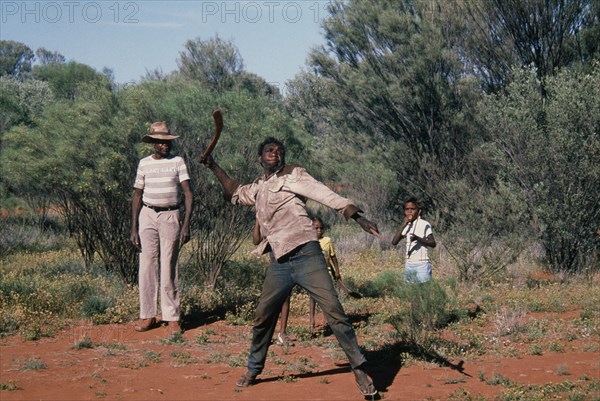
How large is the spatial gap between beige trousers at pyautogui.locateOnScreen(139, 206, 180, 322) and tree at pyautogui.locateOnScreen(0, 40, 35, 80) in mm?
59837

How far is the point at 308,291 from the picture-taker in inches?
251

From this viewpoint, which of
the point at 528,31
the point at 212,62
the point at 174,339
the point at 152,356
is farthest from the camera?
the point at 212,62

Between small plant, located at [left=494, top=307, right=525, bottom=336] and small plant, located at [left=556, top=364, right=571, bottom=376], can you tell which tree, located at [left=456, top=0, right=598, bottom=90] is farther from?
small plant, located at [left=556, top=364, right=571, bottom=376]

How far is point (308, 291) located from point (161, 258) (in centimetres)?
270

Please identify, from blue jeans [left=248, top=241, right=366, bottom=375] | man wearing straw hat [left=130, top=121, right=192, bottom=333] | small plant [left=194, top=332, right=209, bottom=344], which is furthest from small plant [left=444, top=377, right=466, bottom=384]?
man wearing straw hat [left=130, top=121, right=192, bottom=333]

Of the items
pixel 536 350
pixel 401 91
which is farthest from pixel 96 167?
pixel 401 91

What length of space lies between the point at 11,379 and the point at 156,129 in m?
3.13

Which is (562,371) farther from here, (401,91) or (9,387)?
(401,91)

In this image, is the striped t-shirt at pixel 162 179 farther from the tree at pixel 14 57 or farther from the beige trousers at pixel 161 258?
the tree at pixel 14 57

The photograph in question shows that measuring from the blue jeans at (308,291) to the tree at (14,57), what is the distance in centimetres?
6237

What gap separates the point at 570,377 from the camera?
24.4 ft

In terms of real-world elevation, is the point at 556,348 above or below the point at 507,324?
below

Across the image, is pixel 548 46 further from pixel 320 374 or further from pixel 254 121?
pixel 320 374

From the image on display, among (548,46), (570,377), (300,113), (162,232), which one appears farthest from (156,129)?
(300,113)
